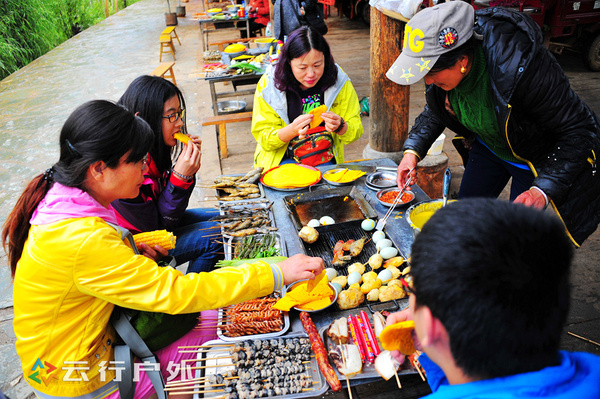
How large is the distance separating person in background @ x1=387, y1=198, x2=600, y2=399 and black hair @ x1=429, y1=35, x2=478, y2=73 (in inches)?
61.8

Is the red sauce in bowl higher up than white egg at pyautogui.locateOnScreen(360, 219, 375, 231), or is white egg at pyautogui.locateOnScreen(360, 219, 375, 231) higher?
the red sauce in bowl

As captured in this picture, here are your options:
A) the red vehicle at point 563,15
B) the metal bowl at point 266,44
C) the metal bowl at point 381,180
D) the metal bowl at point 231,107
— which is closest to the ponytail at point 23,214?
the metal bowl at point 381,180

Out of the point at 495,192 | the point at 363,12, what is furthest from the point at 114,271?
the point at 363,12

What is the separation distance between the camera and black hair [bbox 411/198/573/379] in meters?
0.97

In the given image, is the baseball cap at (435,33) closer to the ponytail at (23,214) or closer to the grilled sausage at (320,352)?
the grilled sausage at (320,352)

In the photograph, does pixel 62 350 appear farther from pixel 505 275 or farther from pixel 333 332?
pixel 505 275

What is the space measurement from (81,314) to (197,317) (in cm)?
64

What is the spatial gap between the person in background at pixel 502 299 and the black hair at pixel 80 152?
161 cm

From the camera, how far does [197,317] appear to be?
2.42 meters

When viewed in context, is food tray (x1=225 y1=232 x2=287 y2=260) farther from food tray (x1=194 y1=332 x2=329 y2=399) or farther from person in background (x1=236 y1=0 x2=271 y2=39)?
person in background (x1=236 y1=0 x2=271 y2=39)

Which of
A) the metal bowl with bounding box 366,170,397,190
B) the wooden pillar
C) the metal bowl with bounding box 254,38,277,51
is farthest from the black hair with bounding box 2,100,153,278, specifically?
the metal bowl with bounding box 254,38,277,51

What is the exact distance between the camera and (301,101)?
4.07m

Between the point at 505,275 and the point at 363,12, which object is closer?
the point at 505,275

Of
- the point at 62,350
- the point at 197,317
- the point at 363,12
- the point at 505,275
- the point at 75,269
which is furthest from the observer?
the point at 363,12
